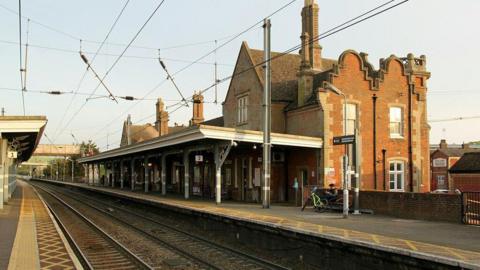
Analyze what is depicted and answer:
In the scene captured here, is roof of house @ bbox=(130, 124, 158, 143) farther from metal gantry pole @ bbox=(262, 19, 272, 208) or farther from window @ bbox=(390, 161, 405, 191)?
metal gantry pole @ bbox=(262, 19, 272, 208)

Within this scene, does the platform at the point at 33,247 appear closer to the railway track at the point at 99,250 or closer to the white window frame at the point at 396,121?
the railway track at the point at 99,250

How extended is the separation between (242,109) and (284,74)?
3.51m

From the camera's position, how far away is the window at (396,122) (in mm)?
30984

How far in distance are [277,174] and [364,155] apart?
491 centimetres

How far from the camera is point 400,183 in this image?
30688 mm

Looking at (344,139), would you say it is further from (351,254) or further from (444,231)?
(351,254)

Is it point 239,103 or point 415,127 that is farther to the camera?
point 239,103

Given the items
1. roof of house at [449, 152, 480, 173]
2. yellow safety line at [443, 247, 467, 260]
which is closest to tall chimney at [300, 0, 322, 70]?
roof of house at [449, 152, 480, 173]

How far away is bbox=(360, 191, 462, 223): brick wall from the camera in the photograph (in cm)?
1761

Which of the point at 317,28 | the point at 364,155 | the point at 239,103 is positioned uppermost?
the point at 317,28

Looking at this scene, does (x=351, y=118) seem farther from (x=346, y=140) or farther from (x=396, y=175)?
(x=346, y=140)

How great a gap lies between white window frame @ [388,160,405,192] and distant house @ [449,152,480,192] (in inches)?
527

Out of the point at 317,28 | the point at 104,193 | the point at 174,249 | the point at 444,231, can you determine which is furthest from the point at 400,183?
the point at 104,193

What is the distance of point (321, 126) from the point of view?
92.3ft
